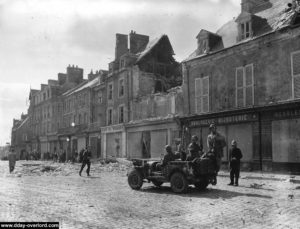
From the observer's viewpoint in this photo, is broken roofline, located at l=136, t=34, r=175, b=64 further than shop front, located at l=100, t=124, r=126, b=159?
Yes

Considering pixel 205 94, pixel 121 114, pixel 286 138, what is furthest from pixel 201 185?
pixel 121 114

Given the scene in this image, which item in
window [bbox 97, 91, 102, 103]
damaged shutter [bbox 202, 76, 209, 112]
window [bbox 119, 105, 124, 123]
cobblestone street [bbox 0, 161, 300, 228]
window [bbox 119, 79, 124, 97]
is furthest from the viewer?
window [bbox 97, 91, 102, 103]

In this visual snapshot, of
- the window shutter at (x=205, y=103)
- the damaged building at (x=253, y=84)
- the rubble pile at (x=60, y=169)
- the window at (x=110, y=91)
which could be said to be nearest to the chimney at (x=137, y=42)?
the window at (x=110, y=91)

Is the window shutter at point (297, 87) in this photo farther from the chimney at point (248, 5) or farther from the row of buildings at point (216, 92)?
the chimney at point (248, 5)

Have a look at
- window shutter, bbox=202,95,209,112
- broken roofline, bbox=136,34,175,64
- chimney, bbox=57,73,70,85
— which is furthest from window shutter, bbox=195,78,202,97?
chimney, bbox=57,73,70,85

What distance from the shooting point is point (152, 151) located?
101 ft

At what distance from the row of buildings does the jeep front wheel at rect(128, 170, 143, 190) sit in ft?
30.8

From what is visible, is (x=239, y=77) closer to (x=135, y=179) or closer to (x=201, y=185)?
(x=201, y=185)

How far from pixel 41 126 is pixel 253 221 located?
194 ft

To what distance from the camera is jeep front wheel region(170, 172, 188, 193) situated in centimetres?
1112

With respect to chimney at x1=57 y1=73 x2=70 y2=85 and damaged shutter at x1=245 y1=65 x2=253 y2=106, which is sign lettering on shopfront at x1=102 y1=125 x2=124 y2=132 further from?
chimney at x1=57 y1=73 x2=70 y2=85

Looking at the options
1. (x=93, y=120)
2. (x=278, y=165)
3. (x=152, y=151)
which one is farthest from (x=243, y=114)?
(x=93, y=120)

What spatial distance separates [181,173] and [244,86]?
1145 cm

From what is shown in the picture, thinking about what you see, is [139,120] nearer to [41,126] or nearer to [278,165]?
[278,165]
